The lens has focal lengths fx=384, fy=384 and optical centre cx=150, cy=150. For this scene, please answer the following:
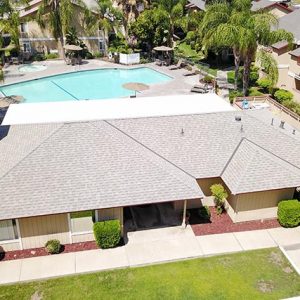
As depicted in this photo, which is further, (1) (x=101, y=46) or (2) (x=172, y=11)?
(1) (x=101, y=46)

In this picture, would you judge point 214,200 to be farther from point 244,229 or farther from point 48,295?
point 48,295

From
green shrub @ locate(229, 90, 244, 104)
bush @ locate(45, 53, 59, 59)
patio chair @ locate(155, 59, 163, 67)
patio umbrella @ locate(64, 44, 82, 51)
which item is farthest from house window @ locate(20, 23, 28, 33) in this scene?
green shrub @ locate(229, 90, 244, 104)

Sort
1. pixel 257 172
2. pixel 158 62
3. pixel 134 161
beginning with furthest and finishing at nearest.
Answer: pixel 158 62 → pixel 257 172 → pixel 134 161

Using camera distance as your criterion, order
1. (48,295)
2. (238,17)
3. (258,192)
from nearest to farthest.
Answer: (48,295), (258,192), (238,17)

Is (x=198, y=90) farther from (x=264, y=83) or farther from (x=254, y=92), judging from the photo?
(x=264, y=83)

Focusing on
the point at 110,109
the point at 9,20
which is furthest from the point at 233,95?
the point at 9,20

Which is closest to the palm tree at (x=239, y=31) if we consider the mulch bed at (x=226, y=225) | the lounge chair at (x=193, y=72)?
the lounge chair at (x=193, y=72)

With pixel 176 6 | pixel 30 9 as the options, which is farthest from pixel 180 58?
pixel 30 9
